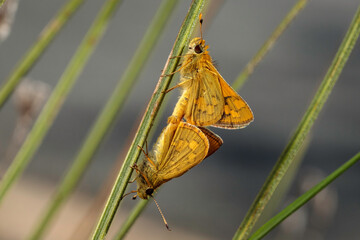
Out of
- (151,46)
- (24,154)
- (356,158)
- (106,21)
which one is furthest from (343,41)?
(24,154)

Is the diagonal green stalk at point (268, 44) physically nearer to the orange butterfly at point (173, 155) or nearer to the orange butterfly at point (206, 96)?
the orange butterfly at point (206, 96)

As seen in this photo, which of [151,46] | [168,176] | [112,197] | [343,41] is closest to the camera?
[112,197]

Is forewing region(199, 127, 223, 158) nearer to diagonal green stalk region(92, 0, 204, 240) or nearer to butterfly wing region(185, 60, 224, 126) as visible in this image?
butterfly wing region(185, 60, 224, 126)

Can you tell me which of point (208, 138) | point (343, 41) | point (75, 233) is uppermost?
point (343, 41)

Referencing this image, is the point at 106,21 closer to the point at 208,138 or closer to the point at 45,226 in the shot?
the point at 208,138

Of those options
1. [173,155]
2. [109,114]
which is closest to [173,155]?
[173,155]

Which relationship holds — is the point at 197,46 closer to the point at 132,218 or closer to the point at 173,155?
the point at 173,155

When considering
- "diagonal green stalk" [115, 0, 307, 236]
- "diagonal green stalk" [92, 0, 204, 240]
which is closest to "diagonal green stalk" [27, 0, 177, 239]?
"diagonal green stalk" [115, 0, 307, 236]
